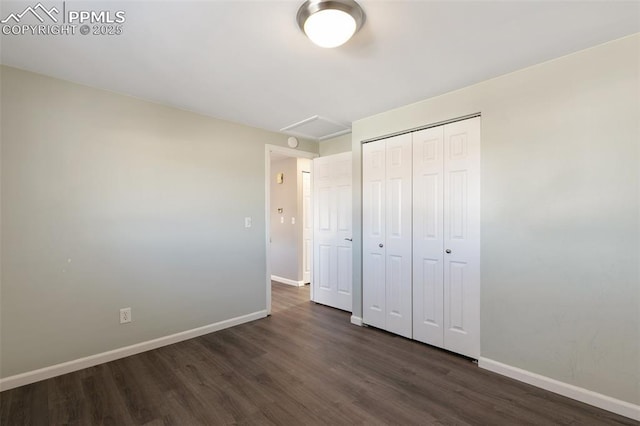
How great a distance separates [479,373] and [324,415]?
1.36 m

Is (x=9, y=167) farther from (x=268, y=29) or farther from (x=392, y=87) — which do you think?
(x=392, y=87)

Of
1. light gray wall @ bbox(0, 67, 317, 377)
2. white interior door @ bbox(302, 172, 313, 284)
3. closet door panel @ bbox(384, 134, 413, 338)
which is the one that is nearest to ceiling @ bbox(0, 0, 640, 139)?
light gray wall @ bbox(0, 67, 317, 377)

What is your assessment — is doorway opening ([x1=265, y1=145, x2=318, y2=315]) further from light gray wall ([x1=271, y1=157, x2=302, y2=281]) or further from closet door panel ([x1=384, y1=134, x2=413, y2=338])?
closet door panel ([x1=384, y1=134, x2=413, y2=338])

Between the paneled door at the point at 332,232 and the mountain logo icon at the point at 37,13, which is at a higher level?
the mountain logo icon at the point at 37,13

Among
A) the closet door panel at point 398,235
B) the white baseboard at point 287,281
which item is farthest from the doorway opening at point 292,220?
the closet door panel at point 398,235

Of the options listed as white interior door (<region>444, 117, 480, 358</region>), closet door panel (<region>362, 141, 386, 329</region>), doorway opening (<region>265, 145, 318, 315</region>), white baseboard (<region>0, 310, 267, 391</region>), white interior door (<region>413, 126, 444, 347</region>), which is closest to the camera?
white baseboard (<region>0, 310, 267, 391</region>)

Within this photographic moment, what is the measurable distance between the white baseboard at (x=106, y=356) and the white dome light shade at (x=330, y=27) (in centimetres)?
299

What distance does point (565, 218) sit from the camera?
6.57 ft

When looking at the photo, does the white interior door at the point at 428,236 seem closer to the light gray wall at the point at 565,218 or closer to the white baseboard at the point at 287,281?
the light gray wall at the point at 565,218

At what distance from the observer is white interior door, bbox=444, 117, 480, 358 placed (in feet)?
8.07

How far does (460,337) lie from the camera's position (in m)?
2.54

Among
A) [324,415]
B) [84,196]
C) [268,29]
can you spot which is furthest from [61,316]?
[268,29]

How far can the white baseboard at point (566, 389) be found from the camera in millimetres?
1781

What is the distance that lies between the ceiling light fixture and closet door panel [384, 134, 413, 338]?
1561 millimetres
